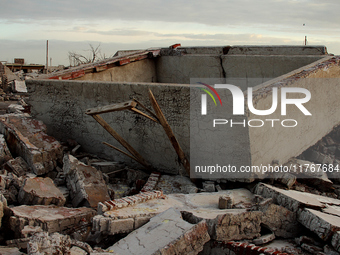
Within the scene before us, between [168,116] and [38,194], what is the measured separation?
200cm

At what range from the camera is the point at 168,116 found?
5227mm

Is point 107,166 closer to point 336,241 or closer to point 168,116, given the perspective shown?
point 168,116

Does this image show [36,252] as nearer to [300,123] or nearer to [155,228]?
[155,228]

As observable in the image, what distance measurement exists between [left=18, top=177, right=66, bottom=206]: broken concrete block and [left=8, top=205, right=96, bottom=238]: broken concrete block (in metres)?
0.15

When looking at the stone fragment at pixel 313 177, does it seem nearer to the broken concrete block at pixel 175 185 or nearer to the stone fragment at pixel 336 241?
the broken concrete block at pixel 175 185

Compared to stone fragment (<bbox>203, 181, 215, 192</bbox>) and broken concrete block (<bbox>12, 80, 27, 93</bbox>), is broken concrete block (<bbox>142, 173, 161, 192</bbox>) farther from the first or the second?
broken concrete block (<bbox>12, 80, 27, 93</bbox>)

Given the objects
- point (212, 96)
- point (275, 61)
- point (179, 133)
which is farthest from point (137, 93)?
point (275, 61)

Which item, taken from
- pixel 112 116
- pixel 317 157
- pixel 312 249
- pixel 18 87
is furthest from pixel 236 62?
pixel 18 87

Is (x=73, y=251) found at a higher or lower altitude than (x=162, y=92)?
lower

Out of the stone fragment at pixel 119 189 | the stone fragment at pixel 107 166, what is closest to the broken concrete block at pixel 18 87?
the stone fragment at pixel 107 166

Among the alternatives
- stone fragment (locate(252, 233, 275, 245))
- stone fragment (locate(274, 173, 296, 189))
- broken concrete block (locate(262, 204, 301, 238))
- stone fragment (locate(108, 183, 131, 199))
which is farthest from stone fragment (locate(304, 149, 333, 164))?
stone fragment (locate(108, 183, 131, 199))

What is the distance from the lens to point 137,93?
551 cm

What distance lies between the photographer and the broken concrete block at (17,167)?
17.1 feet

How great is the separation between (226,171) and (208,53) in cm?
483
